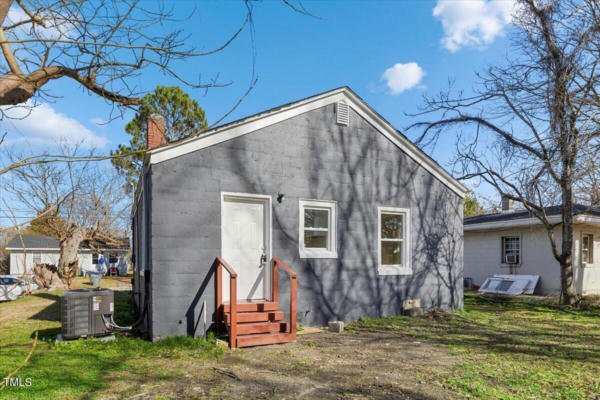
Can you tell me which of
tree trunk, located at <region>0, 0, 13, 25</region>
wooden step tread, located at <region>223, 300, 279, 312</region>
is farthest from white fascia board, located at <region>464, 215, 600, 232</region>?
tree trunk, located at <region>0, 0, 13, 25</region>

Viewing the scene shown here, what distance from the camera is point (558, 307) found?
38.2 ft

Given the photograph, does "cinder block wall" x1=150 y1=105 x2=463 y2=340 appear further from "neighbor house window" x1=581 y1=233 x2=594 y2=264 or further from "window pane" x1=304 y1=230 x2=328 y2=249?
"neighbor house window" x1=581 y1=233 x2=594 y2=264

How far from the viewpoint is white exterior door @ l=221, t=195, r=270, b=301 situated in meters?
7.42

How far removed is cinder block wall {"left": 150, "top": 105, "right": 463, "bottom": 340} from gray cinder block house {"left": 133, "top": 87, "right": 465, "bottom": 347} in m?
0.02

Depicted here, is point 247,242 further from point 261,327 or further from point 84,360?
point 84,360

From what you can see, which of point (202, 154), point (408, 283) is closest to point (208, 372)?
point (202, 154)

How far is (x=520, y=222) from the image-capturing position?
1514 cm

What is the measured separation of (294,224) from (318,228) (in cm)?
67

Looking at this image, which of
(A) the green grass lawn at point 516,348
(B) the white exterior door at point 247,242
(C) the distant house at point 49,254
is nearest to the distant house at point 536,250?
(A) the green grass lawn at point 516,348

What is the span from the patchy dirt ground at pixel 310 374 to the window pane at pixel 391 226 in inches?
119

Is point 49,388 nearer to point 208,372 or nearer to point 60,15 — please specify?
point 208,372

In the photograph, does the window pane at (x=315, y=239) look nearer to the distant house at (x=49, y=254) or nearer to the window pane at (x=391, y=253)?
the window pane at (x=391, y=253)

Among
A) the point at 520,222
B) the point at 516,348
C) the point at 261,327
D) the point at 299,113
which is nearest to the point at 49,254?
the point at 299,113

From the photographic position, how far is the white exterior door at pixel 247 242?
742 centimetres
